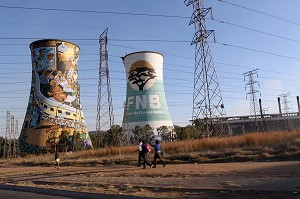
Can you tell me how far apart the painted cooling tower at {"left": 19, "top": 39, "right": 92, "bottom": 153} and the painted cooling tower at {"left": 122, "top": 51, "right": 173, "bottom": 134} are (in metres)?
7.14

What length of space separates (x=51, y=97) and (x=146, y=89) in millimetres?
11576

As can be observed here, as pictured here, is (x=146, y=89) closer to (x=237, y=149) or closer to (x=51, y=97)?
(x=51, y=97)

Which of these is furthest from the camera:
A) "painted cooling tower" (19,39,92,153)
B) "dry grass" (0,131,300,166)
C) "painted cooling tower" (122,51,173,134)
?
"painted cooling tower" (122,51,173,134)

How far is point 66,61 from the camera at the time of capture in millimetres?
42062

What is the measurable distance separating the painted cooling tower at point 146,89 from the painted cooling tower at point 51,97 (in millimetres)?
7138

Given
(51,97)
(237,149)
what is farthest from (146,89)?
(237,149)

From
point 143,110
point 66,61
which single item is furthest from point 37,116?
point 143,110

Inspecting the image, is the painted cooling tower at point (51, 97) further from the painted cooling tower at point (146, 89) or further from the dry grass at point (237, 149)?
the dry grass at point (237, 149)

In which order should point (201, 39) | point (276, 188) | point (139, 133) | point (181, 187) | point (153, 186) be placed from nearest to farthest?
point (276, 188)
point (181, 187)
point (153, 186)
point (201, 39)
point (139, 133)

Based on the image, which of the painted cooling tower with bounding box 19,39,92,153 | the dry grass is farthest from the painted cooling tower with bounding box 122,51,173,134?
the dry grass

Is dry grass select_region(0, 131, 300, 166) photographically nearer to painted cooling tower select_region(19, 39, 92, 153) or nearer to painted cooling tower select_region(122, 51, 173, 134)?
painted cooling tower select_region(122, 51, 173, 134)

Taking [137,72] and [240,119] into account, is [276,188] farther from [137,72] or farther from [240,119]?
[240,119]

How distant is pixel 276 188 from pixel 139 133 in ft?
126

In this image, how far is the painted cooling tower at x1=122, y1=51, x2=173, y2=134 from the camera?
42.2 m
